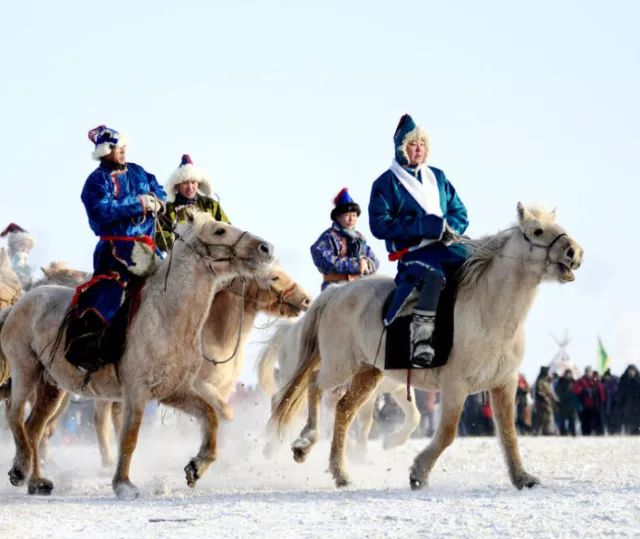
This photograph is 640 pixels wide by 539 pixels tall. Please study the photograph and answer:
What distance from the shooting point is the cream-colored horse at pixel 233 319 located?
13.3 meters

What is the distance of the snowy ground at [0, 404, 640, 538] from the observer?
7.98 meters

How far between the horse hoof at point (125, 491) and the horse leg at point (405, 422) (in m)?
5.81

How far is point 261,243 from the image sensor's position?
35.6ft

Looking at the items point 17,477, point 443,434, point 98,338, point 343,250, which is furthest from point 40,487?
point 343,250

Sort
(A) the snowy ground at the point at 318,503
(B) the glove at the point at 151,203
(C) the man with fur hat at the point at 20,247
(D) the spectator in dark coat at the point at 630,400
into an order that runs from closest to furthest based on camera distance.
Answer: (A) the snowy ground at the point at 318,503
(B) the glove at the point at 151,203
(C) the man with fur hat at the point at 20,247
(D) the spectator in dark coat at the point at 630,400

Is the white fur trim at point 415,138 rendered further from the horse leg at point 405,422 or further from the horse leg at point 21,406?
the horse leg at point 405,422

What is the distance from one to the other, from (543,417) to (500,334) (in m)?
20.3

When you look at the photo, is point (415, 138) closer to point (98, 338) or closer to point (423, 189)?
point (423, 189)

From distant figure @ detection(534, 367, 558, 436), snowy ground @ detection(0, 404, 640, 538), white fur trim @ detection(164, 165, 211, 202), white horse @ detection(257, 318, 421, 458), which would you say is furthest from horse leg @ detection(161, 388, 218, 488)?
distant figure @ detection(534, 367, 558, 436)

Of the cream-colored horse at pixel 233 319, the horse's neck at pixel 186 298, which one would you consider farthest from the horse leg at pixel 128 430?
the cream-colored horse at pixel 233 319

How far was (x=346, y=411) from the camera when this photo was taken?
12.2m

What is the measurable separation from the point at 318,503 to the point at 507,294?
2.24 metres

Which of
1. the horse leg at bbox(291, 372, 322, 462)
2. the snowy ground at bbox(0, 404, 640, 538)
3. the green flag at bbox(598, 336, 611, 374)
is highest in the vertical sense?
the green flag at bbox(598, 336, 611, 374)

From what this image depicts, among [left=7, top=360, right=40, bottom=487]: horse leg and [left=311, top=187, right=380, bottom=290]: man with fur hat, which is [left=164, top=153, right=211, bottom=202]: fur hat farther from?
[left=7, top=360, right=40, bottom=487]: horse leg
